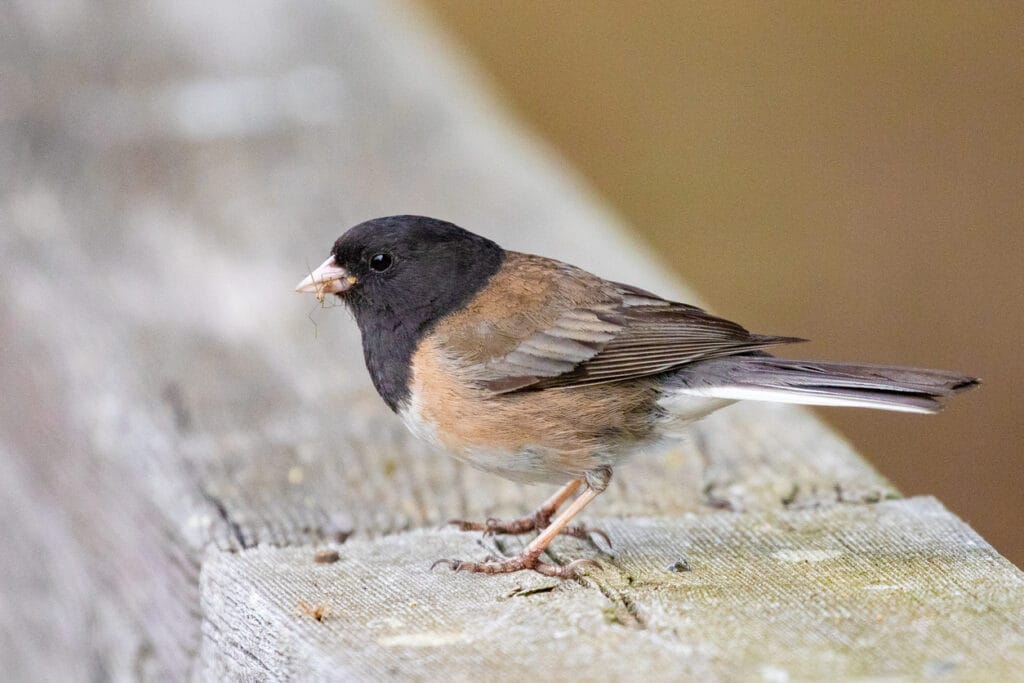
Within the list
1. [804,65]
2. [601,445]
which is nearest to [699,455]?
[601,445]

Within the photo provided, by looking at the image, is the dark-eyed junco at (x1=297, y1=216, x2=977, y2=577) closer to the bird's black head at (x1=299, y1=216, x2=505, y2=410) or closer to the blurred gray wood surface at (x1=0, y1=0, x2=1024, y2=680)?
the bird's black head at (x1=299, y1=216, x2=505, y2=410)

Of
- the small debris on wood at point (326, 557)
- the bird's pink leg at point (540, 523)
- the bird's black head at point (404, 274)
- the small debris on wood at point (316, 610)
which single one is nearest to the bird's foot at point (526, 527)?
the bird's pink leg at point (540, 523)

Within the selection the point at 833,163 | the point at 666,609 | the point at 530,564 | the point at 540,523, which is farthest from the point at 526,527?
the point at 833,163

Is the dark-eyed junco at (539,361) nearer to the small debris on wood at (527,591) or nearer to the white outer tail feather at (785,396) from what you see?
the white outer tail feather at (785,396)

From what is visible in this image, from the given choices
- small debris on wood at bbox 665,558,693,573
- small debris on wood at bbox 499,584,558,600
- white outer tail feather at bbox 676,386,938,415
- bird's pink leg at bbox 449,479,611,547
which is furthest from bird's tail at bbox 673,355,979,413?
small debris on wood at bbox 499,584,558,600

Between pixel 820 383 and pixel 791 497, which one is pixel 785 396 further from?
pixel 791 497

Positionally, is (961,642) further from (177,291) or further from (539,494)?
(177,291)

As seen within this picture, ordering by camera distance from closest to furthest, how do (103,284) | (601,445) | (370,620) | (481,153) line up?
(370,620)
(601,445)
(103,284)
(481,153)
